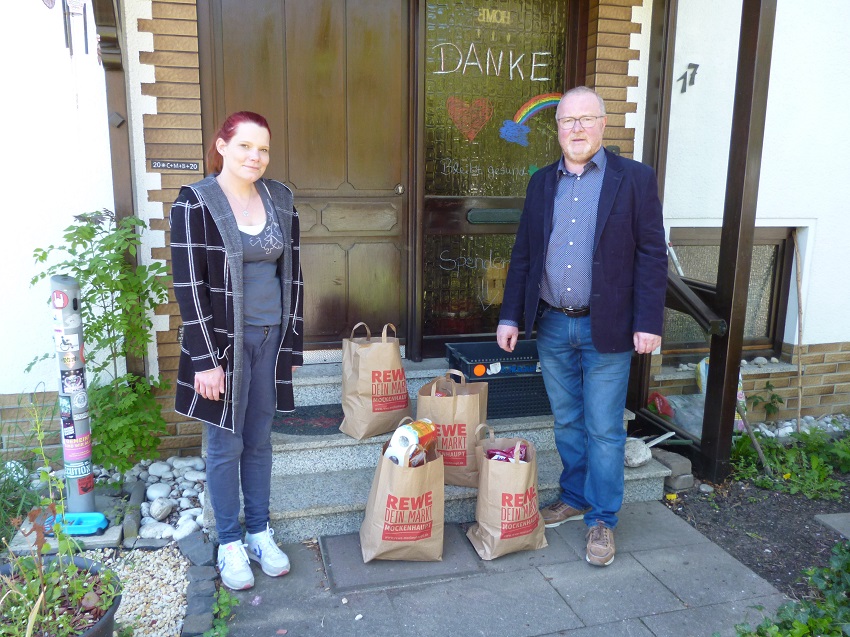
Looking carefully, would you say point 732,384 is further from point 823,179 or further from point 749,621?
point 823,179

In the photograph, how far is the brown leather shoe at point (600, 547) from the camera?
2.95 meters

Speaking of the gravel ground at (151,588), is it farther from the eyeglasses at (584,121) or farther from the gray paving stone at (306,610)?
the eyeglasses at (584,121)

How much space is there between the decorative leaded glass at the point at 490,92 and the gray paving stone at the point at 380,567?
2267mm

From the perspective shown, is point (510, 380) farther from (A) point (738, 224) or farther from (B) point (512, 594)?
(A) point (738, 224)

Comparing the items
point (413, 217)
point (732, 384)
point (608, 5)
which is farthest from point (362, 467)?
point (608, 5)

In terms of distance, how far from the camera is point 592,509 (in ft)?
10.3

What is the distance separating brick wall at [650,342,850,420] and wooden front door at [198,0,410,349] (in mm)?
2653

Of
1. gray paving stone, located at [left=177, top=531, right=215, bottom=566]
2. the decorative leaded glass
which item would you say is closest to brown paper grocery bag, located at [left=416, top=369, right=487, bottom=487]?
gray paving stone, located at [left=177, top=531, right=215, bottom=566]

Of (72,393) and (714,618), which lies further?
(72,393)

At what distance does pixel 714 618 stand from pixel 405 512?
1.27 m

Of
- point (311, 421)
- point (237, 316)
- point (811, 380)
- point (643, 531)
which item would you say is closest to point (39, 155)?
point (237, 316)

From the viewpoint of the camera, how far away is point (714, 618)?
8.73 ft

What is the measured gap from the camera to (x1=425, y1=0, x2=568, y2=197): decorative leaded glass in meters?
4.24

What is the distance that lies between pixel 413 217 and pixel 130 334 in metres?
1.82
